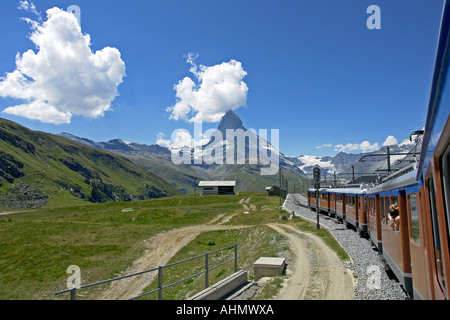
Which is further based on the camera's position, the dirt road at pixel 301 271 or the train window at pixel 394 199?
the dirt road at pixel 301 271

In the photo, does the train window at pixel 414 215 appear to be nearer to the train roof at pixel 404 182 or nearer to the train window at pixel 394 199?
the train roof at pixel 404 182

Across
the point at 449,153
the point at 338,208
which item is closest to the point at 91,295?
the point at 449,153

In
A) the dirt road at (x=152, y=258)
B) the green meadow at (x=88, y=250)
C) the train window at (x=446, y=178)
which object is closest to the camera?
the train window at (x=446, y=178)

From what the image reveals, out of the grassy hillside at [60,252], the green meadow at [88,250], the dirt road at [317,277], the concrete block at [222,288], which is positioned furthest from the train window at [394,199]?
the grassy hillside at [60,252]

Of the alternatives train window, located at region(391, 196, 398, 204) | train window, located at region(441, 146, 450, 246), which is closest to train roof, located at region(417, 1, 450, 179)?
train window, located at region(441, 146, 450, 246)

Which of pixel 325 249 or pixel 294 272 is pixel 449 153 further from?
pixel 325 249

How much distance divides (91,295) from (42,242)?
13871mm

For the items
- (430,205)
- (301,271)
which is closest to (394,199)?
(430,205)

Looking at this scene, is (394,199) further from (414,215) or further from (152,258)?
(152,258)

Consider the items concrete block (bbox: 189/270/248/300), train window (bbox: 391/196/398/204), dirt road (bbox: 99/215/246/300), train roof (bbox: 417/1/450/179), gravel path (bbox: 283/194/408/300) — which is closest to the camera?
train roof (bbox: 417/1/450/179)

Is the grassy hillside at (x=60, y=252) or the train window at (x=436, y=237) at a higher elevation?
the train window at (x=436, y=237)

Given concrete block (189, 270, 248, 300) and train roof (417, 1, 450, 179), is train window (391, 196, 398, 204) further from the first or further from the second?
train roof (417, 1, 450, 179)

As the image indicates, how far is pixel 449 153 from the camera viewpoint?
3.40 meters
